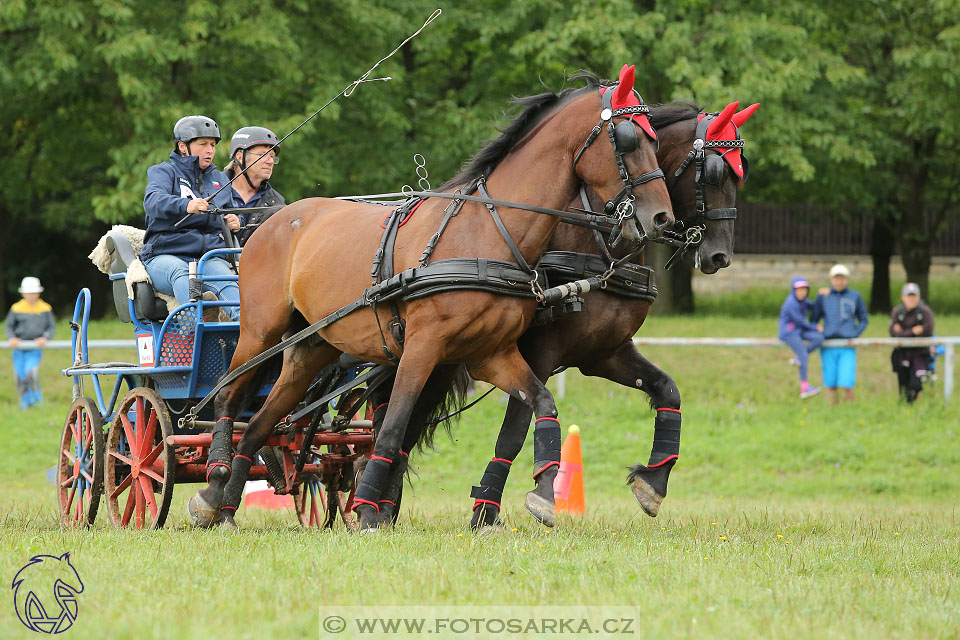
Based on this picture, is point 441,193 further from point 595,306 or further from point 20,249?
point 20,249

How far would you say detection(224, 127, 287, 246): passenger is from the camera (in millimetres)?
Result: 8461

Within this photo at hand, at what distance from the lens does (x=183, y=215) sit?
798 cm

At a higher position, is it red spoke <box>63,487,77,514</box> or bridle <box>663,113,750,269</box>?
bridle <box>663,113,750,269</box>

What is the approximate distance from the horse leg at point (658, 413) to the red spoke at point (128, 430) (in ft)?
9.36

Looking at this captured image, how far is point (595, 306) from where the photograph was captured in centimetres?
691

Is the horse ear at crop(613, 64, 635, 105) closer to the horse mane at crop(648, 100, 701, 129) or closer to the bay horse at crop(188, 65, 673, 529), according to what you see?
the bay horse at crop(188, 65, 673, 529)

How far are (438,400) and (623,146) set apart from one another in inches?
84.9

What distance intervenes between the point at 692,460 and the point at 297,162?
25.3 ft

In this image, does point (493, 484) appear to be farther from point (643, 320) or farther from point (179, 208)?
point (179, 208)

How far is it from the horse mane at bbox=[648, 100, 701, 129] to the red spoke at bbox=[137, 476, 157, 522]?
3733 mm

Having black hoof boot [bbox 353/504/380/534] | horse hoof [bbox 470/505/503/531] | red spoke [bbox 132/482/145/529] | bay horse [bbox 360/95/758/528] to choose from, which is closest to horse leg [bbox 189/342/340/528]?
red spoke [bbox 132/482/145/529]

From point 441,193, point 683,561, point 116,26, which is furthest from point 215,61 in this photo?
point 683,561

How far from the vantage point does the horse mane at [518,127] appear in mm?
6699

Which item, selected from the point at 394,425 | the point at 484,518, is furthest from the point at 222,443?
the point at 484,518
